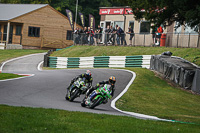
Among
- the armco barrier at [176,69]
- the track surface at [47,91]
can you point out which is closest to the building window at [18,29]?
the track surface at [47,91]

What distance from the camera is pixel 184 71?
20.0 meters

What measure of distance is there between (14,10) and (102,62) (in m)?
27.3

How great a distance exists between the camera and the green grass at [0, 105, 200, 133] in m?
7.97

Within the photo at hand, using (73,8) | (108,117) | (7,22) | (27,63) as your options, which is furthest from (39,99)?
(73,8)

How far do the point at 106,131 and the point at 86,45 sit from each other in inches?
1220

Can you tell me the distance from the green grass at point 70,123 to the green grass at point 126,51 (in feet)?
50.8

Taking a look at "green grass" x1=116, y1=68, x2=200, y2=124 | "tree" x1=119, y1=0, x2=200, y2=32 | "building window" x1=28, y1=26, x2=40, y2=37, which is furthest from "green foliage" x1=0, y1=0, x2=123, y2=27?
"green grass" x1=116, y1=68, x2=200, y2=124

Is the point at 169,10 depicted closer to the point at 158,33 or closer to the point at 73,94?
the point at 73,94

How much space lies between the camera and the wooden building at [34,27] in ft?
166

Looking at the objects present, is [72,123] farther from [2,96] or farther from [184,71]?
[184,71]

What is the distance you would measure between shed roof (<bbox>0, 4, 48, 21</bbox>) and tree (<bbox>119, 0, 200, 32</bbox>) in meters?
31.2

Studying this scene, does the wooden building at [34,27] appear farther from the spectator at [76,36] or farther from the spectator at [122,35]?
the spectator at [122,35]

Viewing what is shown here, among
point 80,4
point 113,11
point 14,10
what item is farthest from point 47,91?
point 80,4

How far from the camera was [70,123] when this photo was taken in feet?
28.3
